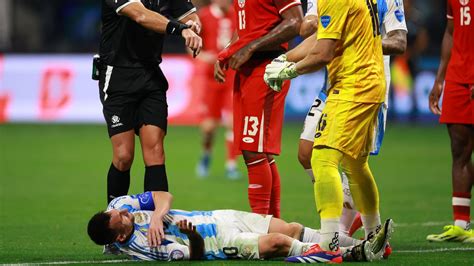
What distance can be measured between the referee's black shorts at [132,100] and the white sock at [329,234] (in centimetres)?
194

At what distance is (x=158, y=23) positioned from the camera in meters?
8.69

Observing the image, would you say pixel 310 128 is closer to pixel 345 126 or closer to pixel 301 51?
pixel 301 51

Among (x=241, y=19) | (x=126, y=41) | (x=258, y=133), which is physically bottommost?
(x=258, y=133)

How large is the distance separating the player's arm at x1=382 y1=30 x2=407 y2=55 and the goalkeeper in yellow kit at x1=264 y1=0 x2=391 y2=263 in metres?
0.27

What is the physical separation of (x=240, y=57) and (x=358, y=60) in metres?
1.54

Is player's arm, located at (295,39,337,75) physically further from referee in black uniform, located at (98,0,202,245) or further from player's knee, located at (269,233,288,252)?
referee in black uniform, located at (98,0,202,245)

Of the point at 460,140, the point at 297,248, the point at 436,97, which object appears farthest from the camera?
the point at 436,97

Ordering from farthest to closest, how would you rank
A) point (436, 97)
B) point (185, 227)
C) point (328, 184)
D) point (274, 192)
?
point (436, 97)
point (274, 192)
point (185, 227)
point (328, 184)

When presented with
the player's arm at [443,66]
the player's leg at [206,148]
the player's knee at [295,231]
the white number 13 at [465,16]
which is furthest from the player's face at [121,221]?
the player's leg at [206,148]

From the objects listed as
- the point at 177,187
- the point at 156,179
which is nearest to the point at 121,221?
the point at 156,179

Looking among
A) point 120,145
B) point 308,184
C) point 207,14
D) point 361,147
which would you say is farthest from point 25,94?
point 361,147

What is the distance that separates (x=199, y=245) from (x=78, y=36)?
2196 centimetres

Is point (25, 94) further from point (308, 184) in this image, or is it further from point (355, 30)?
point (355, 30)

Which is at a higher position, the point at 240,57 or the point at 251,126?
the point at 240,57
